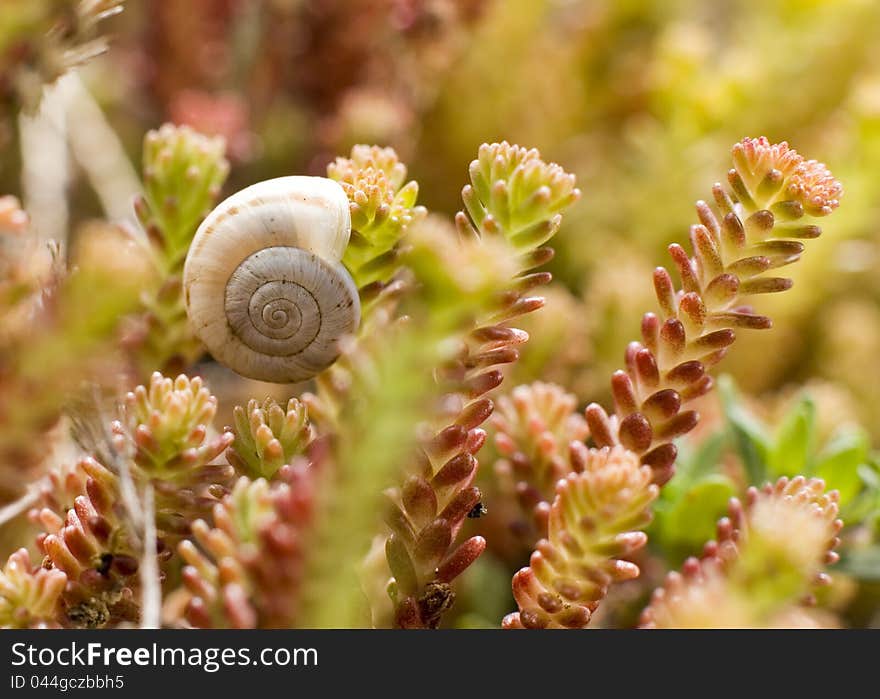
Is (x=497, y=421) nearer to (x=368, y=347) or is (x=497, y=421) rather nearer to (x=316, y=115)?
(x=368, y=347)

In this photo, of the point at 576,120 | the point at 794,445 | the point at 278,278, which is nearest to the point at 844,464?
the point at 794,445

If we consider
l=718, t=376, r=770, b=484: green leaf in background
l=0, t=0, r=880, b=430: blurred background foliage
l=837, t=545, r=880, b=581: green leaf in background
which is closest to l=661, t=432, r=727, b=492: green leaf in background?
l=718, t=376, r=770, b=484: green leaf in background

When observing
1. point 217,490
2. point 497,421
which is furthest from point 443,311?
point 497,421

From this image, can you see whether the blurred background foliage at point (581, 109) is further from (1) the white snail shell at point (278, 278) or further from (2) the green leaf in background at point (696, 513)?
(1) the white snail shell at point (278, 278)

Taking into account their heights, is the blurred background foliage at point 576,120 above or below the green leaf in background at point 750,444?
above

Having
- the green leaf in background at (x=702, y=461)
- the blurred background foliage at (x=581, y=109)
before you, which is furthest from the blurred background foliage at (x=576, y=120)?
the green leaf in background at (x=702, y=461)
